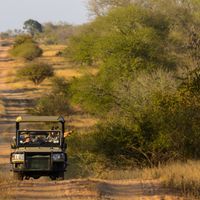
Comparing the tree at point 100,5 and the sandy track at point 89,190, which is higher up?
the tree at point 100,5

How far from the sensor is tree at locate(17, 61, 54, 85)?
51.9 m

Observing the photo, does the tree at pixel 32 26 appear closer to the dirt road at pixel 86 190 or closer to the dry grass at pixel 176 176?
the dry grass at pixel 176 176

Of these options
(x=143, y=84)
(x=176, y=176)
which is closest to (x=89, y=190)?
(x=176, y=176)

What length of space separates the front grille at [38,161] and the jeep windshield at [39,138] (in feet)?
1.95

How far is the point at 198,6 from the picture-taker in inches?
2168

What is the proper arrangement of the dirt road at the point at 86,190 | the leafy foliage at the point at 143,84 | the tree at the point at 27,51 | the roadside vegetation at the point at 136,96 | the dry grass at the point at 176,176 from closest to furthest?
the dirt road at the point at 86,190 < the dry grass at the point at 176,176 < the roadside vegetation at the point at 136,96 < the leafy foliage at the point at 143,84 < the tree at the point at 27,51

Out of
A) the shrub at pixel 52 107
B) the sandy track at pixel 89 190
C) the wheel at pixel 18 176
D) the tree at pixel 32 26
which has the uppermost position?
the tree at pixel 32 26

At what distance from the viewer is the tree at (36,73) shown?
51884mm

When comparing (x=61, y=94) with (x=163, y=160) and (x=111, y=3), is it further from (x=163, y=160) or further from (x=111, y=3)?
(x=163, y=160)

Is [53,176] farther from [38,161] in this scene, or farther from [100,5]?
[100,5]

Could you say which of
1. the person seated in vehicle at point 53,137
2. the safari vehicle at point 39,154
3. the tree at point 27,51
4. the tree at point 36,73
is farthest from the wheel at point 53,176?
the tree at point 27,51

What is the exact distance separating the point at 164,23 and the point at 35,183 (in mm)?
32104

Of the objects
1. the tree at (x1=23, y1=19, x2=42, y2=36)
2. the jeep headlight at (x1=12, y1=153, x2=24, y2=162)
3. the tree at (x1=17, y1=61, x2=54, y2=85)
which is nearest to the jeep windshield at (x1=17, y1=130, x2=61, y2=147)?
the jeep headlight at (x1=12, y1=153, x2=24, y2=162)

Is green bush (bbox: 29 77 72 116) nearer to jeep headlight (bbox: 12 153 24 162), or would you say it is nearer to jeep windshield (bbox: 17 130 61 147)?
jeep windshield (bbox: 17 130 61 147)
